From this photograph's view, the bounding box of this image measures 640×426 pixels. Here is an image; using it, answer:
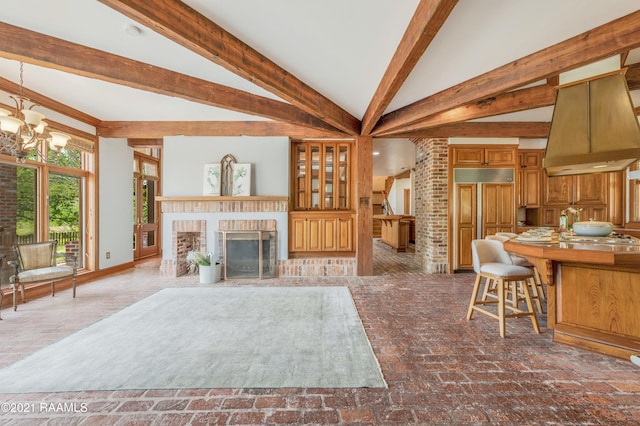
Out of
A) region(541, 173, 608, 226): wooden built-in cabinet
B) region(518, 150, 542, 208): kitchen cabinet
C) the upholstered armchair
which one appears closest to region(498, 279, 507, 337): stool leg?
region(518, 150, 542, 208): kitchen cabinet

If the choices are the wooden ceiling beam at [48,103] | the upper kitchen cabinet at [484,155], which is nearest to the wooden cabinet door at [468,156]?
the upper kitchen cabinet at [484,155]

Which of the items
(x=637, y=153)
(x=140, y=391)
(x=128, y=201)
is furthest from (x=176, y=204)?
(x=637, y=153)

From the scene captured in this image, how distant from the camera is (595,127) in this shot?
2.65 meters

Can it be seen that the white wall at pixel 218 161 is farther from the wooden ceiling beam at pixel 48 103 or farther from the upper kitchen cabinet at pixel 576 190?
the upper kitchen cabinet at pixel 576 190

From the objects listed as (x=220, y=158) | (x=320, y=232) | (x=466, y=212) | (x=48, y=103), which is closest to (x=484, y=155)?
(x=466, y=212)

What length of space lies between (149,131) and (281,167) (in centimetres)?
249

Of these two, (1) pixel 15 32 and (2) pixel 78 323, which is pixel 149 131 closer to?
(1) pixel 15 32

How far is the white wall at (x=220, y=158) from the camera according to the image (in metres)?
4.88

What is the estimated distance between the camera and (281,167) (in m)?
4.95

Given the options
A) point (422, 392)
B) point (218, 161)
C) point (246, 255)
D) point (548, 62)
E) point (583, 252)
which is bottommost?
point (422, 392)

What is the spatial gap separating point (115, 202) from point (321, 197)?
3.96 m

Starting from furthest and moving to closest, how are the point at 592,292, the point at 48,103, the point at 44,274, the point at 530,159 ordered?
the point at 530,159 < the point at 48,103 < the point at 44,274 < the point at 592,292

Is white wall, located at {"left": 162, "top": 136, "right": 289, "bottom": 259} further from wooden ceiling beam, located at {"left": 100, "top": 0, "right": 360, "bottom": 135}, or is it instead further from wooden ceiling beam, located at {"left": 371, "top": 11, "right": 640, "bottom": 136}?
wooden ceiling beam, located at {"left": 371, "top": 11, "right": 640, "bottom": 136}

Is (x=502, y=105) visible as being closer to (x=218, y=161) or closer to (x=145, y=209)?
(x=218, y=161)
